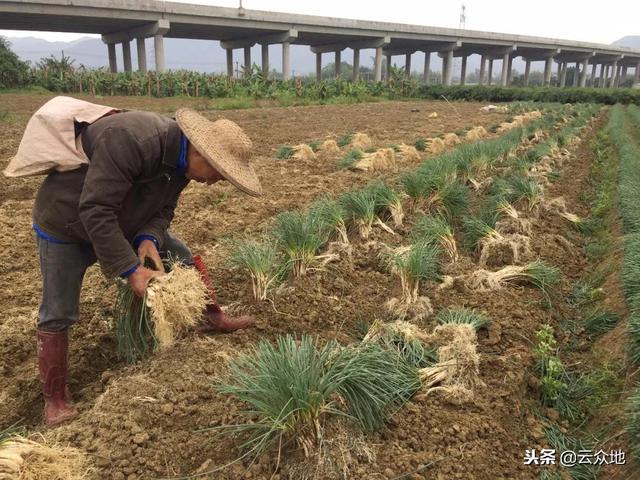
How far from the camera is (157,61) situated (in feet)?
97.0

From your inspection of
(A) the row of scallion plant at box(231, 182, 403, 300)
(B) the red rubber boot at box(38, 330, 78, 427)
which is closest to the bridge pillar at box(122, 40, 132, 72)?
(A) the row of scallion plant at box(231, 182, 403, 300)

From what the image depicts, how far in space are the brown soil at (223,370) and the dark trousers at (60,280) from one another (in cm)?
42

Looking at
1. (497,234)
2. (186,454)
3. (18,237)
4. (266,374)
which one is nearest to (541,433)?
(266,374)

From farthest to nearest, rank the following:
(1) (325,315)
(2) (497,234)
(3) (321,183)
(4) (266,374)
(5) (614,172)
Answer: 1. (5) (614,172)
2. (3) (321,183)
3. (2) (497,234)
4. (1) (325,315)
5. (4) (266,374)

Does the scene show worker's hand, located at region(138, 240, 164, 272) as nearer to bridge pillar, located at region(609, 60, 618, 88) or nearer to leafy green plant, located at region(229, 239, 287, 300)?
leafy green plant, located at region(229, 239, 287, 300)

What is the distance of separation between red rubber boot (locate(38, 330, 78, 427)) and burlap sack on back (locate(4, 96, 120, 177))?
0.79 metres

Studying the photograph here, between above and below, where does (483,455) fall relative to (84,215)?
below

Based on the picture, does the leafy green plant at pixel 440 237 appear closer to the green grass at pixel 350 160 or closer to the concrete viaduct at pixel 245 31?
the green grass at pixel 350 160

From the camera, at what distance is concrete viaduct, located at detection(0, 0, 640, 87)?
25.9 m

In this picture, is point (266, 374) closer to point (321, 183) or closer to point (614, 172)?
point (321, 183)

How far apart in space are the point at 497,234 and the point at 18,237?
4488mm

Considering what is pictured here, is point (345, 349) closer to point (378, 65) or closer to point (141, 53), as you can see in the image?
point (141, 53)

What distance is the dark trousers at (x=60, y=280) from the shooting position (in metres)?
2.31

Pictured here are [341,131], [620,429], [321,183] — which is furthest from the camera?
[341,131]
